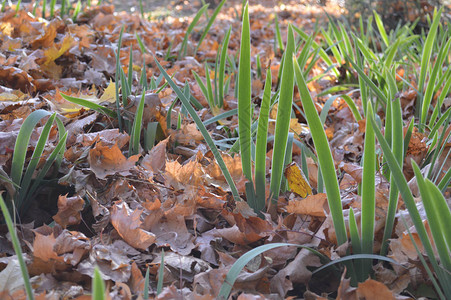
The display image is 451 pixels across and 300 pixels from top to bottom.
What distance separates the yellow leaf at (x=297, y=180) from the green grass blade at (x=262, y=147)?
126mm

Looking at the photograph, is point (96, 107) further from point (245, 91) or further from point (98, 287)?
point (98, 287)

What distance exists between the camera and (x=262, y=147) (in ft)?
3.08

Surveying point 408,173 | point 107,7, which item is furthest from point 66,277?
point 107,7

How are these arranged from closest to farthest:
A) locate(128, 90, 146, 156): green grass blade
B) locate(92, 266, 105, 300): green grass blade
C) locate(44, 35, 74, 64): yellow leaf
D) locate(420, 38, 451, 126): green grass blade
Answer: locate(92, 266, 105, 300): green grass blade
locate(128, 90, 146, 156): green grass blade
locate(420, 38, 451, 126): green grass blade
locate(44, 35, 74, 64): yellow leaf

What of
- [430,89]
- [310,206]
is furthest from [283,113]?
[430,89]

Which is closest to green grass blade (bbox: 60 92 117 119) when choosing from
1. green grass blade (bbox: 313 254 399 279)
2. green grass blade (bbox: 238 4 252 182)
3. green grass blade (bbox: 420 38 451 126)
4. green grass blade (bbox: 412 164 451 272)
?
green grass blade (bbox: 238 4 252 182)

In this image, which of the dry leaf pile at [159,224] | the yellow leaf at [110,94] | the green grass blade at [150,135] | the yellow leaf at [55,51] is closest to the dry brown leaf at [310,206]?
the dry leaf pile at [159,224]

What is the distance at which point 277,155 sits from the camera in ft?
3.06

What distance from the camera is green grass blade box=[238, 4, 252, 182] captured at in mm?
915

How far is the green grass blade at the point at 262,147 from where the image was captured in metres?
0.93

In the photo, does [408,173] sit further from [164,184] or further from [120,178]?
[120,178]

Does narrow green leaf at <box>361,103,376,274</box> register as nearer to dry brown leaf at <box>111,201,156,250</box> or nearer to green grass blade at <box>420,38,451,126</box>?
dry brown leaf at <box>111,201,156,250</box>

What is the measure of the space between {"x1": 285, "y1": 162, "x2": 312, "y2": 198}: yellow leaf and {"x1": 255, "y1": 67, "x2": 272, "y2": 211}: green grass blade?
13 centimetres

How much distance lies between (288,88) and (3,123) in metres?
0.77
